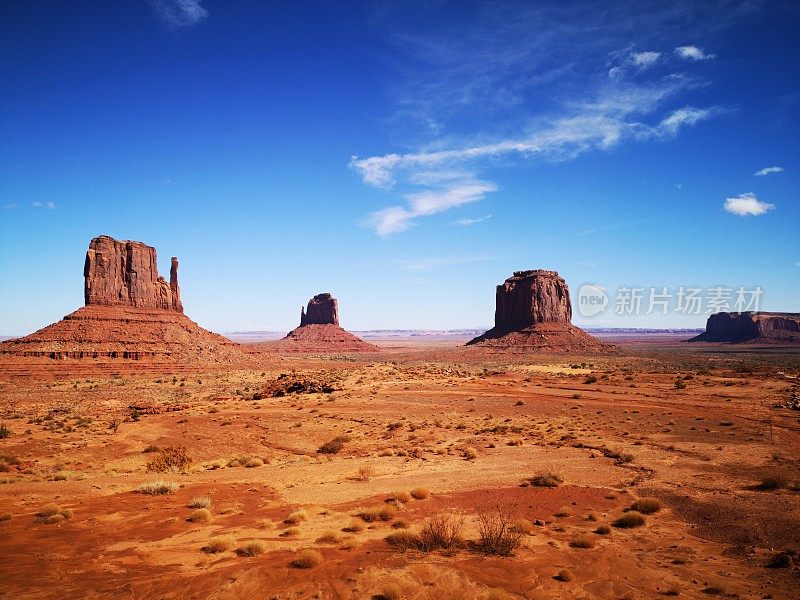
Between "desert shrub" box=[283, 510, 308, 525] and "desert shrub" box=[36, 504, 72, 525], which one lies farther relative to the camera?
"desert shrub" box=[283, 510, 308, 525]

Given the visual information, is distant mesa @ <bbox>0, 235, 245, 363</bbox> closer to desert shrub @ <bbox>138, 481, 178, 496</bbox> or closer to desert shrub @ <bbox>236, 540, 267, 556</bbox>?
desert shrub @ <bbox>138, 481, 178, 496</bbox>

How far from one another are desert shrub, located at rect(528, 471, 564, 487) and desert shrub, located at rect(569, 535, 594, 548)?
4114mm

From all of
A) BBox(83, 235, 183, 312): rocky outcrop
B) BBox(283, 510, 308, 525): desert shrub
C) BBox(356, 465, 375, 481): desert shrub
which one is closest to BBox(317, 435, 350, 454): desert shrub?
BBox(356, 465, 375, 481): desert shrub

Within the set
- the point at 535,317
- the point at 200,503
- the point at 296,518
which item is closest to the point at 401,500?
the point at 296,518

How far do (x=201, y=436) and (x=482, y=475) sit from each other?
15.0 m

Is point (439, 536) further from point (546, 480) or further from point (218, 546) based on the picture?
point (546, 480)

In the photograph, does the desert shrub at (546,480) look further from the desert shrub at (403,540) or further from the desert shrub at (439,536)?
the desert shrub at (403,540)

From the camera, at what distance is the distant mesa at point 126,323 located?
196 feet

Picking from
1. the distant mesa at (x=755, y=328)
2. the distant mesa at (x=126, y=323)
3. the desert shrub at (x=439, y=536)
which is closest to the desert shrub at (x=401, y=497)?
the desert shrub at (x=439, y=536)

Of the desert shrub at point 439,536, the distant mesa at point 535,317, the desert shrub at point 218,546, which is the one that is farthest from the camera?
the distant mesa at point 535,317

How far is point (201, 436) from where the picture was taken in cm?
2266

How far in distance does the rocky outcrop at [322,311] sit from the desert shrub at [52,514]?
143 meters

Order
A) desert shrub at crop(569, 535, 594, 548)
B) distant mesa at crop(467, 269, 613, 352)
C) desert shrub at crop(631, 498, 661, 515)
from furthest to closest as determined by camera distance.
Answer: distant mesa at crop(467, 269, 613, 352) < desert shrub at crop(631, 498, 661, 515) < desert shrub at crop(569, 535, 594, 548)

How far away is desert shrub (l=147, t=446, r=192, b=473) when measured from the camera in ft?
53.7
